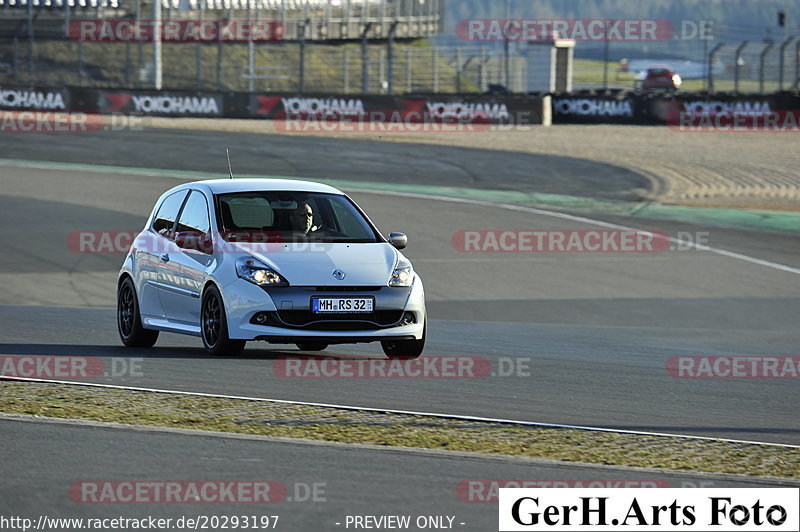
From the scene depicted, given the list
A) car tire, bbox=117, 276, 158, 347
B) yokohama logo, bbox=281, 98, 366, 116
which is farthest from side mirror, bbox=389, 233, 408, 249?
yokohama logo, bbox=281, 98, 366, 116

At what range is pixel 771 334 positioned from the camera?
15.1 meters

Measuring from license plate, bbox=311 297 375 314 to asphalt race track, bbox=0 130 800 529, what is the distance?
1.99 ft

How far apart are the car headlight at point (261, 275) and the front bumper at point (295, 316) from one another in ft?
0.16

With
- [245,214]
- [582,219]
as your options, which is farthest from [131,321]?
Result: [582,219]

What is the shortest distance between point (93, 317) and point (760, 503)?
10.5 m

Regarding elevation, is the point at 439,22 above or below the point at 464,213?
above

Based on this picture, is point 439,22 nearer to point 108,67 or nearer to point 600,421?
point 108,67

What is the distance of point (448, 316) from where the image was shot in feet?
58.0

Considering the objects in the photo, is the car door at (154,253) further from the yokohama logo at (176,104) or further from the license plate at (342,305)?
the yokohama logo at (176,104)

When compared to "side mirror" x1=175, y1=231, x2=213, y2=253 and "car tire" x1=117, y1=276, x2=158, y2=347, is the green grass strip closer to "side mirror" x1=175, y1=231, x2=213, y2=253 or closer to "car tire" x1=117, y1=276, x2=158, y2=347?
"side mirror" x1=175, y1=231, x2=213, y2=253

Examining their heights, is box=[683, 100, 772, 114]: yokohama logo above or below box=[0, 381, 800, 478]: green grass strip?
above

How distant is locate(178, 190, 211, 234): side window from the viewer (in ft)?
37.6

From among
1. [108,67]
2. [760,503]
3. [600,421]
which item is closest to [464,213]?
[600,421]

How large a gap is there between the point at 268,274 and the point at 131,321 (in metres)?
2.32
